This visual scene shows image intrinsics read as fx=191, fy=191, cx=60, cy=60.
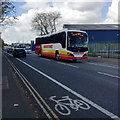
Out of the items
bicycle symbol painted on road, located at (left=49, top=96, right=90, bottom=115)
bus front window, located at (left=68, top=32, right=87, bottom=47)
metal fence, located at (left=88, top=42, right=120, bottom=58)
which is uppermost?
bus front window, located at (left=68, top=32, right=87, bottom=47)

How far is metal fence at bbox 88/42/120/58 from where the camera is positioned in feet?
81.0

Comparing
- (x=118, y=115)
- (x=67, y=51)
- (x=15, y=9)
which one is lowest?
(x=118, y=115)

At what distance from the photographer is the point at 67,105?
5531 mm

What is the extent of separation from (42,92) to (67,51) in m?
13.4

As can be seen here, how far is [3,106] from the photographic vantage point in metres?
5.45

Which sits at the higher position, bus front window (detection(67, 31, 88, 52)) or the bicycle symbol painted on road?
bus front window (detection(67, 31, 88, 52))

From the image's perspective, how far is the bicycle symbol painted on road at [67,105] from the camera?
511 cm

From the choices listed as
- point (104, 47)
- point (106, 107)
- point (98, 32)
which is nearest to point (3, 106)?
point (106, 107)

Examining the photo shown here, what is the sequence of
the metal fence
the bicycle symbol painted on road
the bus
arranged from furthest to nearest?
1. the metal fence
2. the bus
3. the bicycle symbol painted on road

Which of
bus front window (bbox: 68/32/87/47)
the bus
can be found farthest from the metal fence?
bus front window (bbox: 68/32/87/47)

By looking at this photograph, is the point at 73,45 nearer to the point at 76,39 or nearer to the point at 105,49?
the point at 76,39

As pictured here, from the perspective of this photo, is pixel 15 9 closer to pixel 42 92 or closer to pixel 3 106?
pixel 42 92

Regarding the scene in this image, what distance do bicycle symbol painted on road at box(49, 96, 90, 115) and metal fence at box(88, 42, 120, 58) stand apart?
19.5m

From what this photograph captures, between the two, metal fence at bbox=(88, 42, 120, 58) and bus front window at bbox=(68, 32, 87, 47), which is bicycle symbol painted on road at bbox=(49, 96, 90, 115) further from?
metal fence at bbox=(88, 42, 120, 58)
